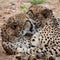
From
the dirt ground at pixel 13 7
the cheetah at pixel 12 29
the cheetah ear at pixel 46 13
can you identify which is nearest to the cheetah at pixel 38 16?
the cheetah ear at pixel 46 13

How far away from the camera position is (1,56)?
5.38 meters

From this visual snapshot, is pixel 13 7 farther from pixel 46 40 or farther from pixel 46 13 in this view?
pixel 46 40

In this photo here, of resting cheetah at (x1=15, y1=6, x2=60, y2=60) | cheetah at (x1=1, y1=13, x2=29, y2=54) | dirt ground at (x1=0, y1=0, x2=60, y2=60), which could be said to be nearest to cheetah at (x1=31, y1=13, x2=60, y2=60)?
resting cheetah at (x1=15, y1=6, x2=60, y2=60)

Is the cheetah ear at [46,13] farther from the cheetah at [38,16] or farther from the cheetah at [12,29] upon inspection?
the cheetah at [12,29]

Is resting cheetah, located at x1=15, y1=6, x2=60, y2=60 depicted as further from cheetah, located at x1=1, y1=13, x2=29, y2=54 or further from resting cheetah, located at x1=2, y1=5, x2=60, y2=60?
cheetah, located at x1=1, y1=13, x2=29, y2=54

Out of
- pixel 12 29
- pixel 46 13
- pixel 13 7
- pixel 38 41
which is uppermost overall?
pixel 46 13

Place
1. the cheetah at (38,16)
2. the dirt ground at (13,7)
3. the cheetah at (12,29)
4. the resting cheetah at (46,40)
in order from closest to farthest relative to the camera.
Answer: the resting cheetah at (46,40) → the cheetah at (12,29) → the cheetah at (38,16) → the dirt ground at (13,7)

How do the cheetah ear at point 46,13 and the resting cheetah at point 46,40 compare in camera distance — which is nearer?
the resting cheetah at point 46,40

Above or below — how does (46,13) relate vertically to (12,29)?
above

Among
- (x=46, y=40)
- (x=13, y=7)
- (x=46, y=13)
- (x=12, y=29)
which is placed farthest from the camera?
(x=13, y=7)

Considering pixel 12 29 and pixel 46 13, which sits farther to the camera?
pixel 46 13

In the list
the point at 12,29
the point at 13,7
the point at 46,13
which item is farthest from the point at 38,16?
the point at 13,7

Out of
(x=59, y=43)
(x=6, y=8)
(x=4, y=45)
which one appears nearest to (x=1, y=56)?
Answer: (x=4, y=45)

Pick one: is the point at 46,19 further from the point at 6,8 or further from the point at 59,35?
the point at 6,8
